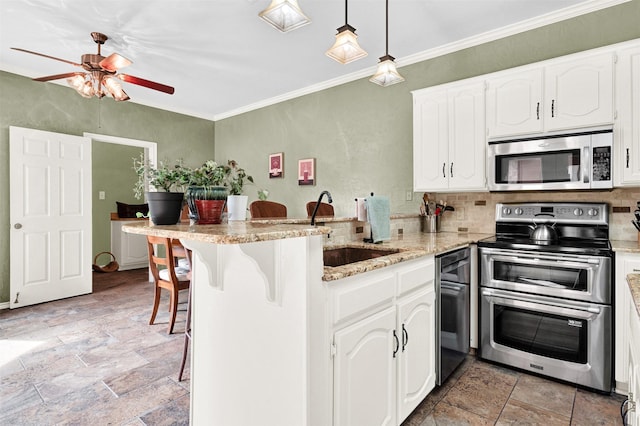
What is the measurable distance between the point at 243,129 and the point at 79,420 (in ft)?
14.7

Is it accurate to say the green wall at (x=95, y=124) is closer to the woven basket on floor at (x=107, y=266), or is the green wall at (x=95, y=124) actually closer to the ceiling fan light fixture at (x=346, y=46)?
the woven basket on floor at (x=107, y=266)

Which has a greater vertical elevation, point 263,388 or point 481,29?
point 481,29

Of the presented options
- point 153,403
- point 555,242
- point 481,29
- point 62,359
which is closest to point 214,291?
point 153,403

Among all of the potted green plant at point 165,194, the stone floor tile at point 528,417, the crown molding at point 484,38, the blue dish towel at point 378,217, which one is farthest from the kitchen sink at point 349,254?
the crown molding at point 484,38

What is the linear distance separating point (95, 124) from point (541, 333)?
541 cm

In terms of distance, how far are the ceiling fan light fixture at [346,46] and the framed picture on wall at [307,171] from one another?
100 inches

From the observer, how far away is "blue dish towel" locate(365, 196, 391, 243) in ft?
7.47

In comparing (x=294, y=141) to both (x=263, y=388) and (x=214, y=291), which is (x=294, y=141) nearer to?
(x=214, y=291)

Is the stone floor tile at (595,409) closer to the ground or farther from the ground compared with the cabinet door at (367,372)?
closer to the ground

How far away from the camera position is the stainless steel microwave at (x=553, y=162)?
2.30 meters

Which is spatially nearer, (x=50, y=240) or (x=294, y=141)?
(x=50, y=240)

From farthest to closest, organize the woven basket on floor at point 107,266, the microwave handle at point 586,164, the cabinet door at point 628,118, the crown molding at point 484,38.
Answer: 1. the woven basket on floor at point 107,266
2. the crown molding at point 484,38
3. the microwave handle at point 586,164
4. the cabinet door at point 628,118

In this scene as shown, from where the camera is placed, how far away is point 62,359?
2568mm

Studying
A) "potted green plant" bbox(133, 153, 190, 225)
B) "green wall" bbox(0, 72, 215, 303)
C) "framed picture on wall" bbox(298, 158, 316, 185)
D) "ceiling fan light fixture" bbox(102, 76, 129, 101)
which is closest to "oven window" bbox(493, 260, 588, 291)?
"potted green plant" bbox(133, 153, 190, 225)
